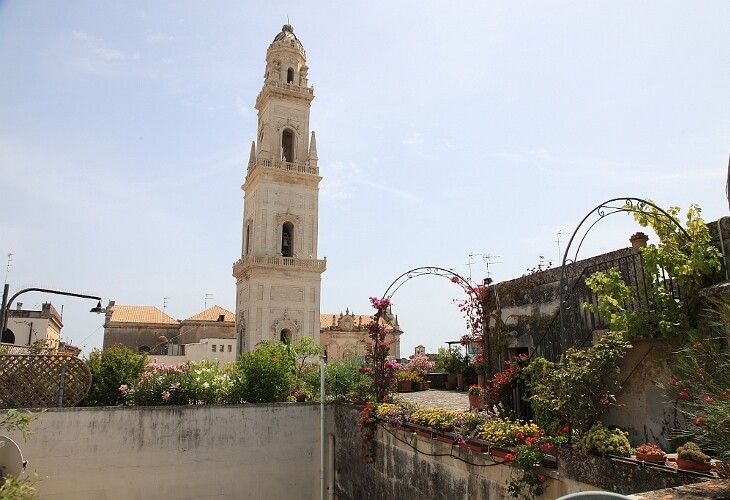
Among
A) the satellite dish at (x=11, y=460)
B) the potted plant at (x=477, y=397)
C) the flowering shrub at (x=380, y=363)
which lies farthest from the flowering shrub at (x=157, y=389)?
the potted plant at (x=477, y=397)

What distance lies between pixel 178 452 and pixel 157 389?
147 cm

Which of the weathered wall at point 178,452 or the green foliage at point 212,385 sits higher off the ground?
the green foliage at point 212,385

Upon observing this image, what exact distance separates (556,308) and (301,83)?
3125 centimetres

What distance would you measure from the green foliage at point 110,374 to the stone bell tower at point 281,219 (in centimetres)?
1867

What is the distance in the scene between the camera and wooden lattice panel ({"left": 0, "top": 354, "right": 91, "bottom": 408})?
→ 10844 mm

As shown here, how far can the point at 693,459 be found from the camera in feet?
13.9

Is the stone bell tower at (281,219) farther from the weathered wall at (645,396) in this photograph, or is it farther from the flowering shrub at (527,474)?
the flowering shrub at (527,474)

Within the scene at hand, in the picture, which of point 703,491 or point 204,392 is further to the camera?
point 204,392

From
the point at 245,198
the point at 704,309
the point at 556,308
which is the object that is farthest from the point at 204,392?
the point at 245,198

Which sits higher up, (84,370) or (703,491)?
(84,370)

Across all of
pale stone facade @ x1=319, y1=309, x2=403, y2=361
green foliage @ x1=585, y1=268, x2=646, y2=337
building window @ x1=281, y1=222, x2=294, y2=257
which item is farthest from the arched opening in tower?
green foliage @ x1=585, y1=268, x2=646, y2=337

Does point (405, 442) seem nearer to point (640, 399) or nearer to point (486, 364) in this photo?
point (486, 364)

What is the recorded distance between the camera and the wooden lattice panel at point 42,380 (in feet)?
35.6

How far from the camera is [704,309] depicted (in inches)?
230
